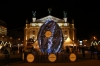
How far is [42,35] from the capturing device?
24.2m

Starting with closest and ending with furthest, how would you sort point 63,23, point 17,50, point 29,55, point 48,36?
1. point 29,55
2. point 48,36
3. point 17,50
4. point 63,23

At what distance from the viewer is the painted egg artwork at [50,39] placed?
78.2ft

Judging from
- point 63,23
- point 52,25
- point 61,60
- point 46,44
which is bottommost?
point 61,60

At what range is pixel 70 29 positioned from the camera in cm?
11700

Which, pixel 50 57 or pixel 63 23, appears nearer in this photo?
pixel 50 57

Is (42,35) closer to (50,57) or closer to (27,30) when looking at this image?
(50,57)

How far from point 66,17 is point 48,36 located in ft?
308

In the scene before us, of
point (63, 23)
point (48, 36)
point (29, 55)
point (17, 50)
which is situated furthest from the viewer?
point (63, 23)

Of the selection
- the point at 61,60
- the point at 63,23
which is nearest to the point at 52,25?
the point at 61,60

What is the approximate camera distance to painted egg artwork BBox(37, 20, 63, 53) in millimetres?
23828

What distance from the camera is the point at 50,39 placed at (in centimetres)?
2386

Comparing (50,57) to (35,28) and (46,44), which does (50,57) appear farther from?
(35,28)

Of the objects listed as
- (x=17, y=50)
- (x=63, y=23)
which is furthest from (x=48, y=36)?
(x=63, y=23)

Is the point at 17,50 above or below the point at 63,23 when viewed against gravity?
below
